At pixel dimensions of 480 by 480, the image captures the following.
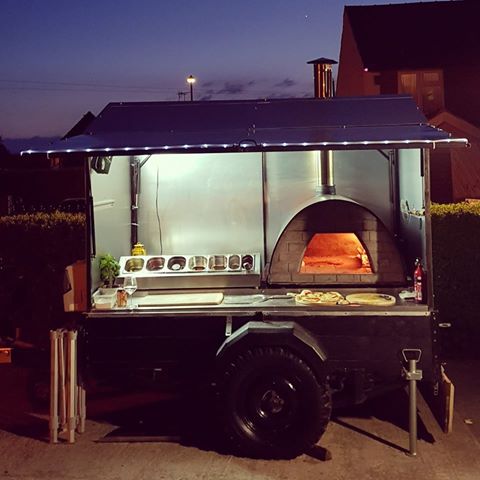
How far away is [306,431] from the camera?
226 inches

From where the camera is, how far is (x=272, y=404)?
5867mm

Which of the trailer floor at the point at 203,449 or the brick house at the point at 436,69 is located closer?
the trailer floor at the point at 203,449

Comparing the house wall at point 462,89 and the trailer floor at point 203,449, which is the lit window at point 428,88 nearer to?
the house wall at point 462,89

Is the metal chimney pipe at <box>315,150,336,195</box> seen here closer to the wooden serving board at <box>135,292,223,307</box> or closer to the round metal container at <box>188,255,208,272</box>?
the round metal container at <box>188,255,208,272</box>

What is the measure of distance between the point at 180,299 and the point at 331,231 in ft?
5.82

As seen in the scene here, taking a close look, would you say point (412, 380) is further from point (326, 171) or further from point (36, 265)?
point (36, 265)

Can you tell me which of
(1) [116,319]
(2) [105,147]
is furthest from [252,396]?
(2) [105,147]

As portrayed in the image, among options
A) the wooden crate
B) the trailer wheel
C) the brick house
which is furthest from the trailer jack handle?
the brick house

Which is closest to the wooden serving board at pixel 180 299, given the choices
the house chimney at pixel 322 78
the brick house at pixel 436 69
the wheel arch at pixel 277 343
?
the wheel arch at pixel 277 343

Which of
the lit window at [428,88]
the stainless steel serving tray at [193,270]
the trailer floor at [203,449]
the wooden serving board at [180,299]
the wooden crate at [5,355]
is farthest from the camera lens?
the lit window at [428,88]

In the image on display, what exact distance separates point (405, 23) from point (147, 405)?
69.4ft

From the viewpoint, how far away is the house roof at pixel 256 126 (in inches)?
228

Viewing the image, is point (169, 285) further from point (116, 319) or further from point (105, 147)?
point (105, 147)

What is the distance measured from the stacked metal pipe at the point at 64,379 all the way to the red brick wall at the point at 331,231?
7.28 ft
